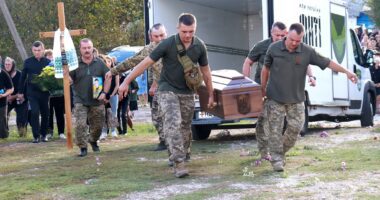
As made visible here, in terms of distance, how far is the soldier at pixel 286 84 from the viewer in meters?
9.81

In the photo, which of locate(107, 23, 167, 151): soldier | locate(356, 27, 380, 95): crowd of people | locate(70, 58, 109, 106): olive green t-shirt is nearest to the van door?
locate(356, 27, 380, 95): crowd of people

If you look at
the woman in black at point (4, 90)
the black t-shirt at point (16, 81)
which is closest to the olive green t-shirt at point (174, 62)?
the woman in black at point (4, 90)

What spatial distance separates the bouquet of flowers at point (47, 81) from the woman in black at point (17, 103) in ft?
5.83

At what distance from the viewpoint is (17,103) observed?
17203 mm

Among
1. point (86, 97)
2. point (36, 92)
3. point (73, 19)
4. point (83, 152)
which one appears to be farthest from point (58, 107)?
point (73, 19)

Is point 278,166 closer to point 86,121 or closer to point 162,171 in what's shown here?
point 162,171

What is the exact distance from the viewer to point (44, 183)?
9.73 metres

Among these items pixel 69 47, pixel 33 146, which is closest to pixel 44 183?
pixel 69 47

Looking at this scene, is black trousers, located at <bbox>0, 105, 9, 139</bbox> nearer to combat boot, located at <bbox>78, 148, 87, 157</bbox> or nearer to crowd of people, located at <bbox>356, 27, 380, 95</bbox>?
combat boot, located at <bbox>78, 148, 87, 157</bbox>

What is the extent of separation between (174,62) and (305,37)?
544 cm

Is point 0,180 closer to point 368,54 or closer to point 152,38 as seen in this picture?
point 152,38

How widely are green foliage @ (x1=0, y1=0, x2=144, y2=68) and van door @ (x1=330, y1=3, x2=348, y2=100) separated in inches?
489

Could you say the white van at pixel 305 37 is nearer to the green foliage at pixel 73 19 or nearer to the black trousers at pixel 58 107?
the black trousers at pixel 58 107

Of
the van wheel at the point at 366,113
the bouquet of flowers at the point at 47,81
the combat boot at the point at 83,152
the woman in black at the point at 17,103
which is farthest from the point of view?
the van wheel at the point at 366,113
